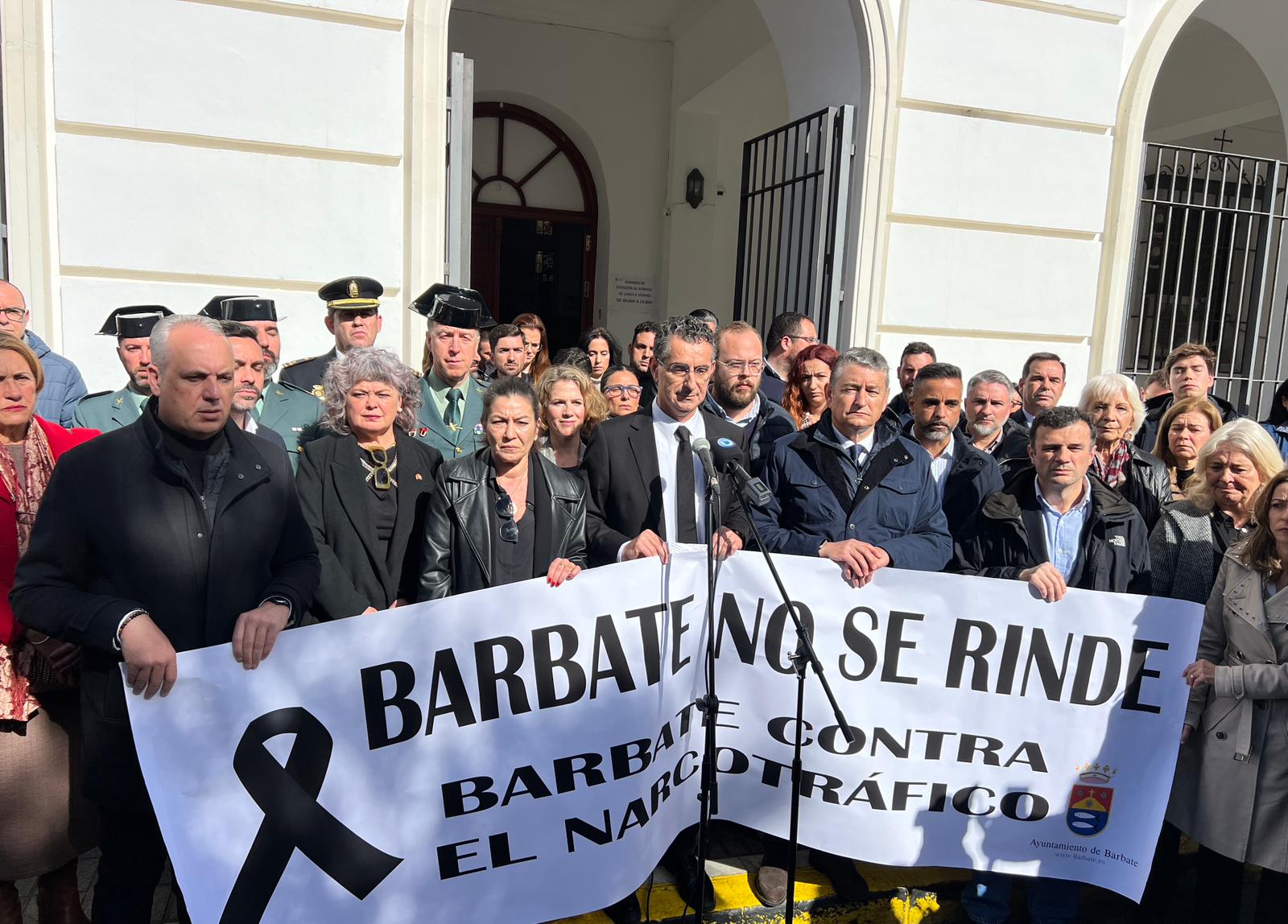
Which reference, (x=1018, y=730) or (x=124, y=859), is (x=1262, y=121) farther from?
(x=124, y=859)

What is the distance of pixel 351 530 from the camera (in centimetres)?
320

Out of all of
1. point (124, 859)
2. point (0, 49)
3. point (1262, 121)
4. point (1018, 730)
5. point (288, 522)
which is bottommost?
point (124, 859)

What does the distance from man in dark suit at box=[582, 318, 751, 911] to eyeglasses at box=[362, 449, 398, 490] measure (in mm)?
738

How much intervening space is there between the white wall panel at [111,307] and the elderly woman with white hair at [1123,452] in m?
4.30

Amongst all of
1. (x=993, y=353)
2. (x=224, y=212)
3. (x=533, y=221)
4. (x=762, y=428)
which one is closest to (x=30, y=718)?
(x=762, y=428)

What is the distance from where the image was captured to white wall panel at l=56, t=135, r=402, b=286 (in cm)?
501

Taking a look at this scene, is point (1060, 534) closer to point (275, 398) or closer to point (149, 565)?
point (149, 565)

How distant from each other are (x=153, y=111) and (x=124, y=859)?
4.12 meters

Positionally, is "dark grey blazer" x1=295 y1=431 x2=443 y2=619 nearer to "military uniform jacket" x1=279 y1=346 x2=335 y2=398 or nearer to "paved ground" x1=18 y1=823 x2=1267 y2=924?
"military uniform jacket" x1=279 y1=346 x2=335 y2=398

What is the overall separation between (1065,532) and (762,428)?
1.41 m

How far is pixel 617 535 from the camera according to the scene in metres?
3.38

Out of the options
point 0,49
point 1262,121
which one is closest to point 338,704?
point 0,49

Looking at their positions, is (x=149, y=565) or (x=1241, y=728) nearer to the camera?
(x=149, y=565)

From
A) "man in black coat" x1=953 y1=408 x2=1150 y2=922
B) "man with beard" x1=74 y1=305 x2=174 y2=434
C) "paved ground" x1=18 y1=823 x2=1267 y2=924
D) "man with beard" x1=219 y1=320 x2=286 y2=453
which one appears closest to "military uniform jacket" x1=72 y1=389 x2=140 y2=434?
"man with beard" x1=74 y1=305 x2=174 y2=434
